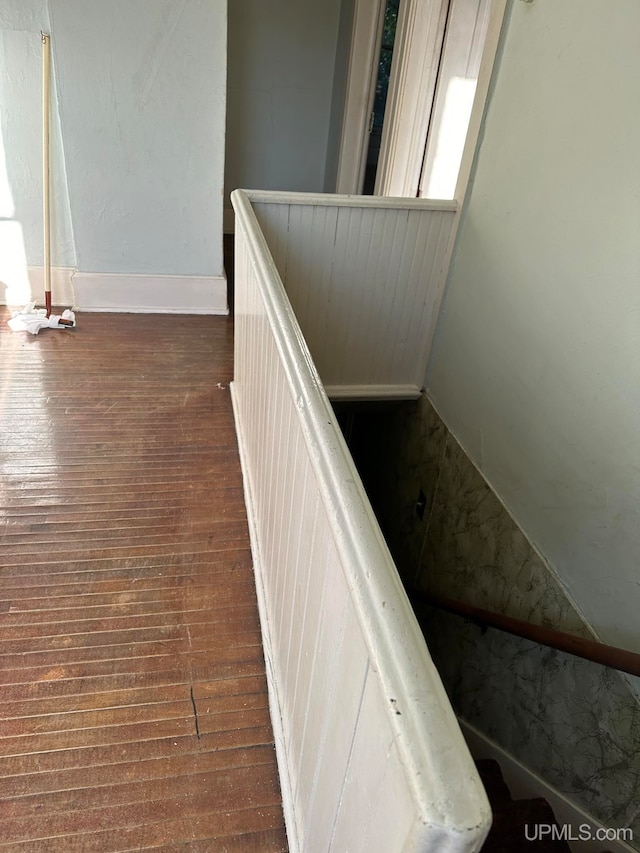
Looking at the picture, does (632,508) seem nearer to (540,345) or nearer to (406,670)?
(540,345)

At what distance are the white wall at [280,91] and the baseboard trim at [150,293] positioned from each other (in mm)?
1652

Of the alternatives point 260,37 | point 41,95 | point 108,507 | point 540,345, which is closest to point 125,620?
point 108,507

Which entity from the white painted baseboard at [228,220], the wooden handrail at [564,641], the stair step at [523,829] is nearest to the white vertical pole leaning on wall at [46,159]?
the white painted baseboard at [228,220]

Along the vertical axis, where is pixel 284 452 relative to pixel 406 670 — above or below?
below

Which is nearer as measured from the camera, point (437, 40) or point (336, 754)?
point (336, 754)

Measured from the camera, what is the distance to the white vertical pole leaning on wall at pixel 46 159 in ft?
9.44

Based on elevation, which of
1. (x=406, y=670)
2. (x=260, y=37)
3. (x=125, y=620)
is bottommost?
(x=125, y=620)

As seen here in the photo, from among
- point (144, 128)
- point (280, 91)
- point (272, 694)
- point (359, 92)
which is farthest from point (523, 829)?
point (280, 91)

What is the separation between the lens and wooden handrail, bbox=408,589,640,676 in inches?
59.6

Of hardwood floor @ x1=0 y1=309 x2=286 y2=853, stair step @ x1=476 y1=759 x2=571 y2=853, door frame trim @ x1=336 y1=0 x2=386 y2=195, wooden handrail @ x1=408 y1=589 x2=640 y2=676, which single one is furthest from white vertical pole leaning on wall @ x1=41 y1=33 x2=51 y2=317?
stair step @ x1=476 y1=759 x2=571 y2=853

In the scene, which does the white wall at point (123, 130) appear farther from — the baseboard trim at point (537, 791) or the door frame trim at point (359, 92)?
the baseboard trim at point (537, 791)

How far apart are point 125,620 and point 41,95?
107 inches

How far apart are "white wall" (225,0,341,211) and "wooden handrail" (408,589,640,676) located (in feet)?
12.5

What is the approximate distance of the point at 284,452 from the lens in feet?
4.79
